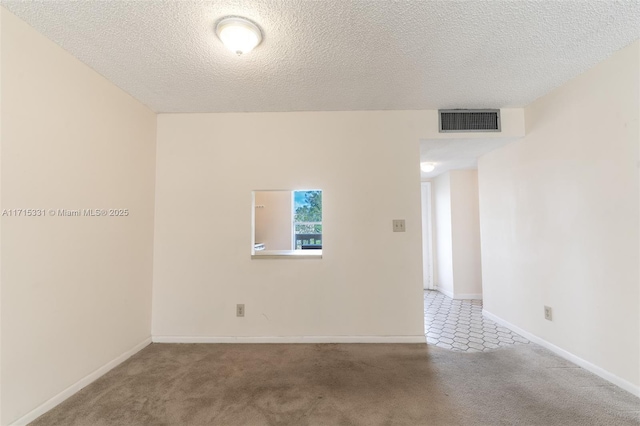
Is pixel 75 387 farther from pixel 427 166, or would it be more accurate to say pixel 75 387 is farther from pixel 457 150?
pixel 427 166

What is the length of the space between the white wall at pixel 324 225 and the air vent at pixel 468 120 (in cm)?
27

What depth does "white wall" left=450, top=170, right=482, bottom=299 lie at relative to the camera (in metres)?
4.39

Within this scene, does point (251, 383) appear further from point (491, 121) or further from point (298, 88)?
point (491, 121)

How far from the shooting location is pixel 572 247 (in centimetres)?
225

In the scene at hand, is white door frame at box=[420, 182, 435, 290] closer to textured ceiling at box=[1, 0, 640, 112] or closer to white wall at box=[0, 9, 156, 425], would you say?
textured ceiling at box=[1, 0, 640, 112]

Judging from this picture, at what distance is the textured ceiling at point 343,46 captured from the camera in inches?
58.3

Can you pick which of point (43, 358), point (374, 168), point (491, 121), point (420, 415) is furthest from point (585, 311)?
point (43, 358)

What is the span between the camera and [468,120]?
109 inches

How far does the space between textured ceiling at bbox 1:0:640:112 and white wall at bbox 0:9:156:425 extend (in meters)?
0.24

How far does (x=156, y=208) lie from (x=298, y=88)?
1.89 meters

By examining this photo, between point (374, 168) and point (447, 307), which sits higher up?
point (374, 168)


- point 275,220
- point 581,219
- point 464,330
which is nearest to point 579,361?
point 464,330

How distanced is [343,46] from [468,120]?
1.72m

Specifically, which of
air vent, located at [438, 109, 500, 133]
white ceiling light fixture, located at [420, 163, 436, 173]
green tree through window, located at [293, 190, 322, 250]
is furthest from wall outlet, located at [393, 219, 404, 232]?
green tree through window, located at [293, 190, 322, 250]
